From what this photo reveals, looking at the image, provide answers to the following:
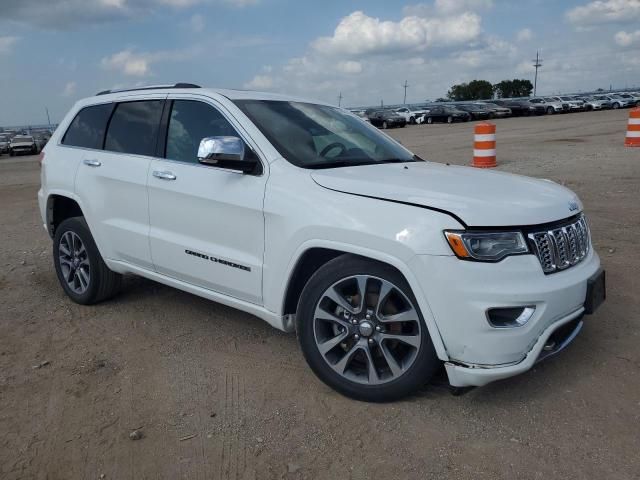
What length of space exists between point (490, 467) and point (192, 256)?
87.5 inches

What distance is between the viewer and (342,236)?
309 centimetres

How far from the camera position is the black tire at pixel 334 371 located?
3010mm

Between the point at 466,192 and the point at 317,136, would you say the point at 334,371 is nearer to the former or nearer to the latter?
the point at 466,192

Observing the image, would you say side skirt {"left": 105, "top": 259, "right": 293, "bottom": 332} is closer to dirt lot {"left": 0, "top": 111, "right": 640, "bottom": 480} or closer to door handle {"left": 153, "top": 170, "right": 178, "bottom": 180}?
dirt lot {"left": 0, "top": 111, "right": 640, "bottom": 480}

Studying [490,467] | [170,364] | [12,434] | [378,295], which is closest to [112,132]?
[170,364]

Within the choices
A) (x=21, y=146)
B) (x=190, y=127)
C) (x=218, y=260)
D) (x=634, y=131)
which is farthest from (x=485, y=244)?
(x=21, y=146)

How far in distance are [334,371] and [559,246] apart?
138 centimetres

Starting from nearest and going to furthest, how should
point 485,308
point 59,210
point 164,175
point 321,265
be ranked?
1. point 485,308
2. point 321,265
3. point 164,175
4. point 59,210

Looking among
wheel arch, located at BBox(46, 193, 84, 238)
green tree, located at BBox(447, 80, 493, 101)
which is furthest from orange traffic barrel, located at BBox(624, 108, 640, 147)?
green tree, located at BBox(447, 80, 493, 101)

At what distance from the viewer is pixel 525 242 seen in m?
2.90

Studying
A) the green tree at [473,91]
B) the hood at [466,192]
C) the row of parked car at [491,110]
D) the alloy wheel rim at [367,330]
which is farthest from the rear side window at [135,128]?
the green tree at [473,91]

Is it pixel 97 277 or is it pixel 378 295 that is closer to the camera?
pixel 378 295

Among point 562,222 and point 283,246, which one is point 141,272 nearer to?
point 283,246

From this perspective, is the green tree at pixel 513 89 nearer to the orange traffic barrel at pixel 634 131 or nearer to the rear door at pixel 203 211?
the orange traffic barrel at pixel 634 131
